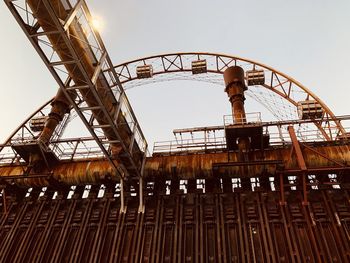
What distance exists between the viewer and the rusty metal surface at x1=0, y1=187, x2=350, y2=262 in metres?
12.1

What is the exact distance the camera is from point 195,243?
499 inches

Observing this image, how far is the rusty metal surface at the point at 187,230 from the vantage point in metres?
12.1

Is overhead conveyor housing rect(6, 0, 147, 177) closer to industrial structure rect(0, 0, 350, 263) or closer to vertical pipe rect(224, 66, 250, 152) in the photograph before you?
industrial structure rect(0, 0, 350, 263)

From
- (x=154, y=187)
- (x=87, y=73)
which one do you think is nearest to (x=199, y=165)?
(x=154, y=187)

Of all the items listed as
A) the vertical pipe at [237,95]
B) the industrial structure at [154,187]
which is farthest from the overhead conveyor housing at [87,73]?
the vertical pipe at [237,95]

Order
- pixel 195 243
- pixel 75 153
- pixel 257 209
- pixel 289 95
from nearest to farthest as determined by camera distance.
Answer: pixel 195 243 → pixel 257 209 → pixel 75 153 → pixel 289 95

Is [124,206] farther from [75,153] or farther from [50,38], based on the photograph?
[50,38]

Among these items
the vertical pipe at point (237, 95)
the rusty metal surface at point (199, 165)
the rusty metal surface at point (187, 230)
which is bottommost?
the rusty metal surface at point (187, 230)

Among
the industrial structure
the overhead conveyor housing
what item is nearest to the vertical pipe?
the industrial structure

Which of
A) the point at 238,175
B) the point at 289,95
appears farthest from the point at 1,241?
the point at 289,95

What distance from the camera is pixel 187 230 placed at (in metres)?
13.6

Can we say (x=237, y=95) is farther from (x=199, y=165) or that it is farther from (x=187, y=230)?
(x=187, y=230)

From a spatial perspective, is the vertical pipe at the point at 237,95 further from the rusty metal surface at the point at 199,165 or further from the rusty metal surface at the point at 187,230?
the rusty metal surface at the point at 187,230

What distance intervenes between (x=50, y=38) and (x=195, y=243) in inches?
415
